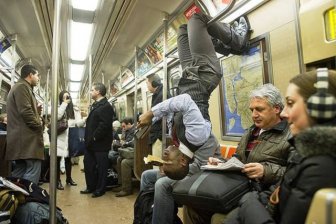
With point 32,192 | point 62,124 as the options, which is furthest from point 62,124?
point 32,192

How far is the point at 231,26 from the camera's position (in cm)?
308

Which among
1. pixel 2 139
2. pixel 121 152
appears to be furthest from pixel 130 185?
pixel 2 139

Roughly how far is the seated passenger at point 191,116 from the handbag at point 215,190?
0.36 m

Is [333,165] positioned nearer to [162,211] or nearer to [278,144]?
[278,144]

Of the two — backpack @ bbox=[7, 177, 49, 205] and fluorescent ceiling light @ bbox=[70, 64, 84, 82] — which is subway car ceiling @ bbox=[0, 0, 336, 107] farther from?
backpack @ bbox=[7, 177, 49, 205]

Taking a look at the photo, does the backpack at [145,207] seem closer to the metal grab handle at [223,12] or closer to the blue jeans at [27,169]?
the blue jeans at [27,169]

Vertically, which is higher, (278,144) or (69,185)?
(278,144)

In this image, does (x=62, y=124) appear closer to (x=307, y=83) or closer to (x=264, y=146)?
(x=264, y=146)

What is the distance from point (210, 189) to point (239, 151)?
2.18ft

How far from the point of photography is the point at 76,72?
9.00 meters

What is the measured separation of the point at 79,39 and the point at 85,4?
60.9 inches

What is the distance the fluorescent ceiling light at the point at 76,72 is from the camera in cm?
804

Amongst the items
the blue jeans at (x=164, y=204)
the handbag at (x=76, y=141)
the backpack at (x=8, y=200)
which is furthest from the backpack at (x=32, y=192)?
the handbag at (x=76, y=141)

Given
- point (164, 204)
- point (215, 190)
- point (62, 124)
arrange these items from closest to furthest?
point (215, 190)
point (164, 204)
point (62, 124)
